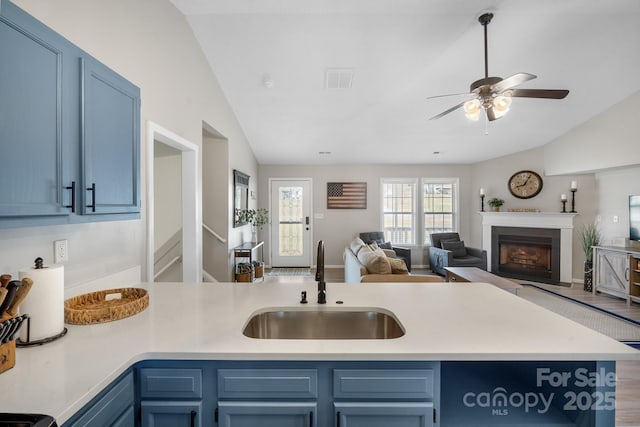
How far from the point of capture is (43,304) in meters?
1.11

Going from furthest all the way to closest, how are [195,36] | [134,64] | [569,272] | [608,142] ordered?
[569,272], [608,142], [195,36], [134,64]

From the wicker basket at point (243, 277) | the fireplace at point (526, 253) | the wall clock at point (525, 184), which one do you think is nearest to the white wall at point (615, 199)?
the fireplace at point (526, 253)

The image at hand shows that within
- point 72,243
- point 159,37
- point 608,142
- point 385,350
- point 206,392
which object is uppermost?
point 159,37

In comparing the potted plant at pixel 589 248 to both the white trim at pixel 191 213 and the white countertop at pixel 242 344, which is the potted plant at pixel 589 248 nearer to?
the white countertop at pixel 242 344

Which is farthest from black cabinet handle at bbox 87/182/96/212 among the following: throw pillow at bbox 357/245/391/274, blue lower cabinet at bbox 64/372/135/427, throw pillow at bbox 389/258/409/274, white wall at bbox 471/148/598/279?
white wall at bbox 471/148/598/279

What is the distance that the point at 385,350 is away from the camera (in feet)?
3.44

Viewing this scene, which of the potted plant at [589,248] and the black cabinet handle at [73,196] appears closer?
the black cabinet handle at [73,196]

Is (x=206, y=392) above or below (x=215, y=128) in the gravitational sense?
below

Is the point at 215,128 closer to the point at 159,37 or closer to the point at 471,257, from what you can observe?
the point at 159,37

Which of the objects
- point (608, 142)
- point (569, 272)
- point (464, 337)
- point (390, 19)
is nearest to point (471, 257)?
point (569, 272)

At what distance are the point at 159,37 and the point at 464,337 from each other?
3003 millimetres

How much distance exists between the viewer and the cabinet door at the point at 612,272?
411 centimetres

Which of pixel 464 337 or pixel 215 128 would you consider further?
pixel 215 128

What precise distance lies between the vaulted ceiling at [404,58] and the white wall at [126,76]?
0.38 meters
